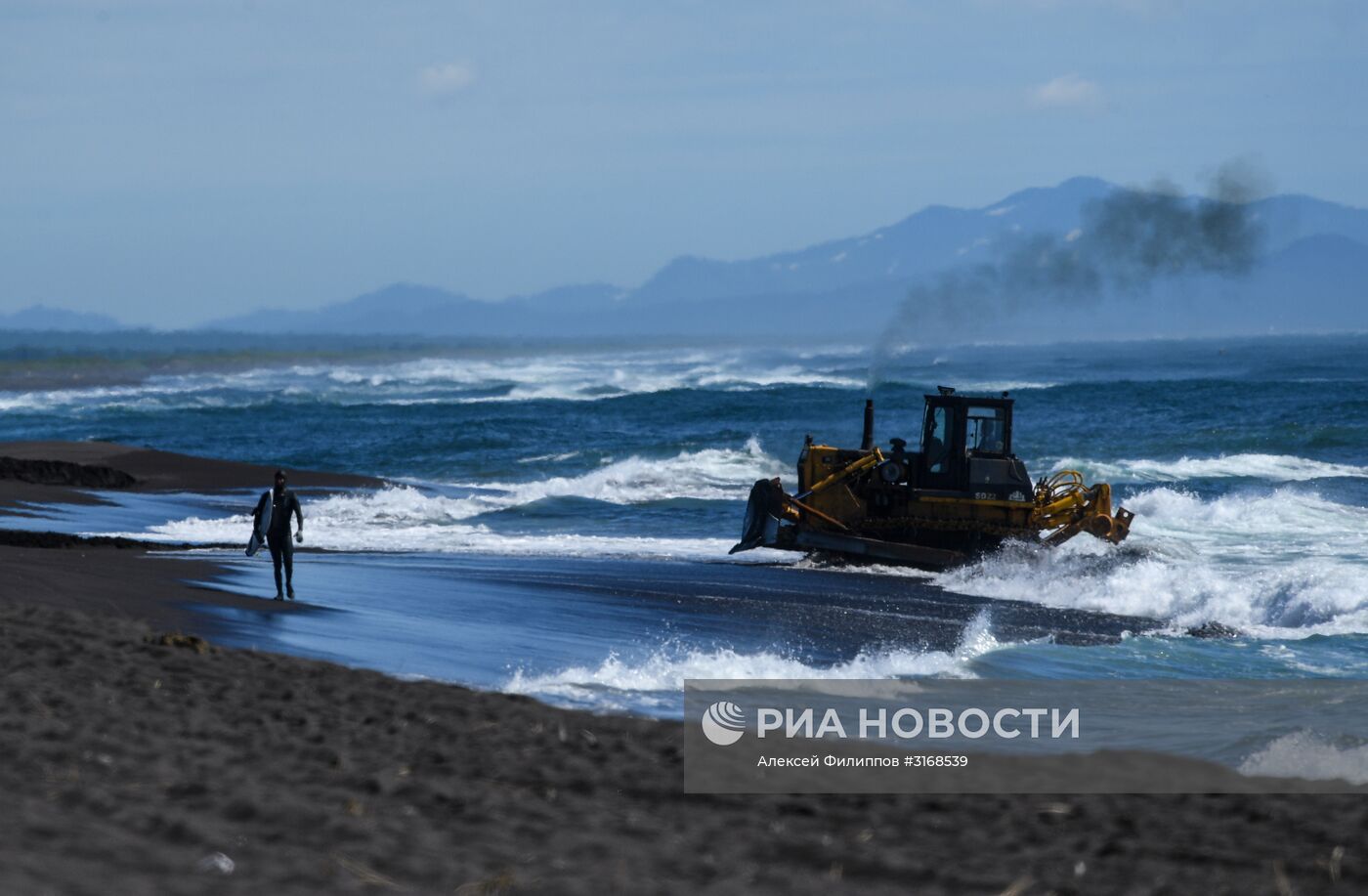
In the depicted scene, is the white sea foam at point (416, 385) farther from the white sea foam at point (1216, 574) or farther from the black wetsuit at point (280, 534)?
the black wetsuit at point (280, 534)

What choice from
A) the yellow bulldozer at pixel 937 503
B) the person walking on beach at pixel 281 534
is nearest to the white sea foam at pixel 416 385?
the yellow bulldozer at pixel 937 503

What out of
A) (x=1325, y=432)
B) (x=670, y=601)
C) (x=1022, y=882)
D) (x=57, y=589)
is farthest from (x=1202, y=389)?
(x=1022, y=882)

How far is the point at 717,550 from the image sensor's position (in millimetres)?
24531

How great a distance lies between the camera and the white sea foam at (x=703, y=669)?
11773 mm

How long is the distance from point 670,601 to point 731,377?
71555 millimetres

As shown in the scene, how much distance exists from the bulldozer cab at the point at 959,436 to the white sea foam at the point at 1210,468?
14363 millimetres

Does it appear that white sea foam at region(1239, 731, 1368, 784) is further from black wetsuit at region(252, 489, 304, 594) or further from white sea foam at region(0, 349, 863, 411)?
white sea foam at region(0, 349, 863, 411)

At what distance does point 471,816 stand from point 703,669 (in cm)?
565

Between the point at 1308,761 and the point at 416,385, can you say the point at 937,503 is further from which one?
the point at 416,385

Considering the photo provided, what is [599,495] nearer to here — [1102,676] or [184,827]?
[1102,676]

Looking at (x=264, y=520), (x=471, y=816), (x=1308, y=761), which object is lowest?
(x=1308, y=761)

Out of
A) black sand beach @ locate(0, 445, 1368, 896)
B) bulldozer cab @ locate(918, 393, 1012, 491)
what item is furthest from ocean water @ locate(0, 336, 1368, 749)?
black sand beach @ locate(0, 445, 1368, 896)

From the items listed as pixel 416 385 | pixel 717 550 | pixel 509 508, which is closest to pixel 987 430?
pixel 717 550

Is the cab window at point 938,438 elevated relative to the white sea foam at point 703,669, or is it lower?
elevated
